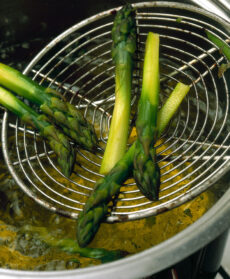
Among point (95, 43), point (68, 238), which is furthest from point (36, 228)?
point (95, 43)

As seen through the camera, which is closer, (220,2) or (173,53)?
(220,2)

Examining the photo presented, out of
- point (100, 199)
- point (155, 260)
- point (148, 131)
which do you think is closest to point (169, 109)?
point (148, 131)

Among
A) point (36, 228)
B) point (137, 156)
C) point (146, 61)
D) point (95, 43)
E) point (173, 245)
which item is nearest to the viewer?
point (173, 245)

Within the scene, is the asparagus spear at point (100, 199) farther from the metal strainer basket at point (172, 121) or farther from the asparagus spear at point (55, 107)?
the asparagus spear at point (55, 107)

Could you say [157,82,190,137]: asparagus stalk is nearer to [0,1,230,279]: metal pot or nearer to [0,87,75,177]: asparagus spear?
[0,87,75,177]: asparagus spear

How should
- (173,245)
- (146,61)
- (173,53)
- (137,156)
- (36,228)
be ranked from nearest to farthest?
(173,245) → (137,156) → (146,61) → (36,228) → (173,53)

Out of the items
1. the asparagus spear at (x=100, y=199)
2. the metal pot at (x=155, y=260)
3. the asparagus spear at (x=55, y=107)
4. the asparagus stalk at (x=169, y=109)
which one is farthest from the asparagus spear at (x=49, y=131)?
the metal pot at (x=155, y=260)

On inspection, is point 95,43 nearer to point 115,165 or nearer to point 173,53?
point 173,53

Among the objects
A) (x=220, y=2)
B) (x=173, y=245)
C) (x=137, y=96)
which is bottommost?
(x=173, y=245)
